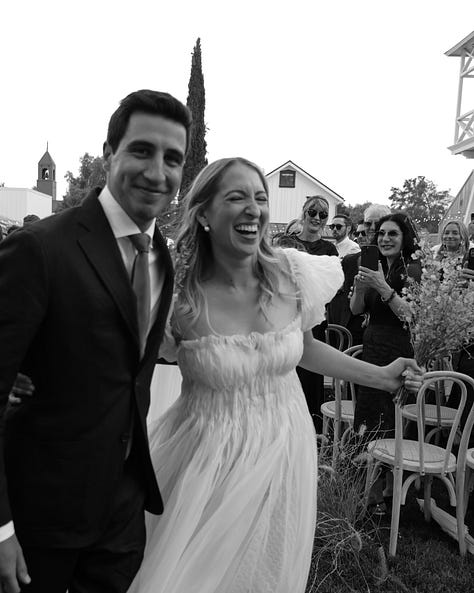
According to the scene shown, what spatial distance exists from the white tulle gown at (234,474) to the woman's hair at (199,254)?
17 centimetres

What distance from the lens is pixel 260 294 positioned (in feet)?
7.86

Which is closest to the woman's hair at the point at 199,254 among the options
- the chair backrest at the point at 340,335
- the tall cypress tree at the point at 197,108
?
the chair backrest at the point at 340,335

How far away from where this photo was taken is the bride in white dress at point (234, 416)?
2061 mm

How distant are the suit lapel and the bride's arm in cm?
116

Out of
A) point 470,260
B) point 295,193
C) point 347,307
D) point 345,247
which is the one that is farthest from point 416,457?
point 295,193

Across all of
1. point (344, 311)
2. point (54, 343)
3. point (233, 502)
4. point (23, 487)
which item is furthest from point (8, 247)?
point (344, 311)

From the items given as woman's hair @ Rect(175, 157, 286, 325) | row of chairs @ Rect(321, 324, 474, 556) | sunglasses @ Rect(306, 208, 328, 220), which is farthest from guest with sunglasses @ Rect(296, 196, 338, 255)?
woman's hair @ Rect(175, 157, 286, 325)

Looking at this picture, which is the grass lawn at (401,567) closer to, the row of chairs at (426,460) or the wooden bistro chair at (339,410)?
the row of chairs at (426,460)

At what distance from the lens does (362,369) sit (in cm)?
256

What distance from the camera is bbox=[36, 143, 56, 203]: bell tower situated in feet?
267

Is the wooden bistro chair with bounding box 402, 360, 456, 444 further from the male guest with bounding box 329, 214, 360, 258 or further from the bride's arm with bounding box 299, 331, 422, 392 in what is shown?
the male guest with bounding box 329, 214, 360, 258

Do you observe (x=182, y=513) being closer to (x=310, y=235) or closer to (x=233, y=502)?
(x=233, y=502)

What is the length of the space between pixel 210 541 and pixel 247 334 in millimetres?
789

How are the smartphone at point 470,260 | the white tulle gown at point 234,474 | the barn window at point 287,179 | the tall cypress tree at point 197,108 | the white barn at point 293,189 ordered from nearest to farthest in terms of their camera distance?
the white tulle gown at point 234,474, the smartphone at point 470,260, the tall cypress tree at point 197,108, the white barn at point 293,189, the barn window at point 287,179
